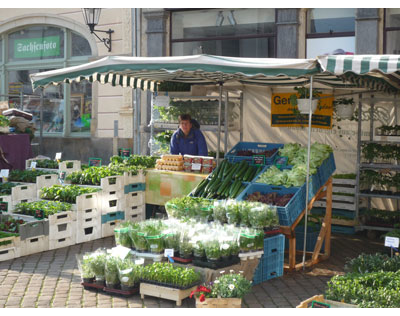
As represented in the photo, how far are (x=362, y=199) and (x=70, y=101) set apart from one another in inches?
388

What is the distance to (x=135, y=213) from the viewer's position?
10.1 m

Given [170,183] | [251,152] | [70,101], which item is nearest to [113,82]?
[170,183]

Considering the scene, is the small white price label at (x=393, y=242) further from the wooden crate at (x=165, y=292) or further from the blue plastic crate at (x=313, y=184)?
the wooden crate at (x=165, y=292)

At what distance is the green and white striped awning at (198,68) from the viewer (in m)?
7.17

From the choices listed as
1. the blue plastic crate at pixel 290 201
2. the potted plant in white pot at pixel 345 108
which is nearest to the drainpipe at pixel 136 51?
the potted plant in white pot at pixel 345 108

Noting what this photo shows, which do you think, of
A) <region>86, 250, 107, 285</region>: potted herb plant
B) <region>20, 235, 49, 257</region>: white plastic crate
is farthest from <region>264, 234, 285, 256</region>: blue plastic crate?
<region>20, 235, 49, 257</region>: white plastic crate

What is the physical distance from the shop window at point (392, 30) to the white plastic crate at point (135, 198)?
6.08 metres

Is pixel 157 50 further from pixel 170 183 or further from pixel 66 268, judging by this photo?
pixel 66 268

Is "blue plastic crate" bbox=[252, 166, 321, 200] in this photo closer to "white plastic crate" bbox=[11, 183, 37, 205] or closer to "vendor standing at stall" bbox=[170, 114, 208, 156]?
"vendor standing at stall" bbox=[170, 114, 208, 156]

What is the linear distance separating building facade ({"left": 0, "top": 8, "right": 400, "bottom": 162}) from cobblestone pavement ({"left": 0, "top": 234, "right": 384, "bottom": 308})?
5.27m

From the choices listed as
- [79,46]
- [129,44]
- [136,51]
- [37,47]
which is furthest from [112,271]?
[37,47]

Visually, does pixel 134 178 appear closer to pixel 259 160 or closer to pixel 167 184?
pixel 167 184

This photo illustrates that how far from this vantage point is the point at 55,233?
8734 millimetres

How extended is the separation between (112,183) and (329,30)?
633 cm
